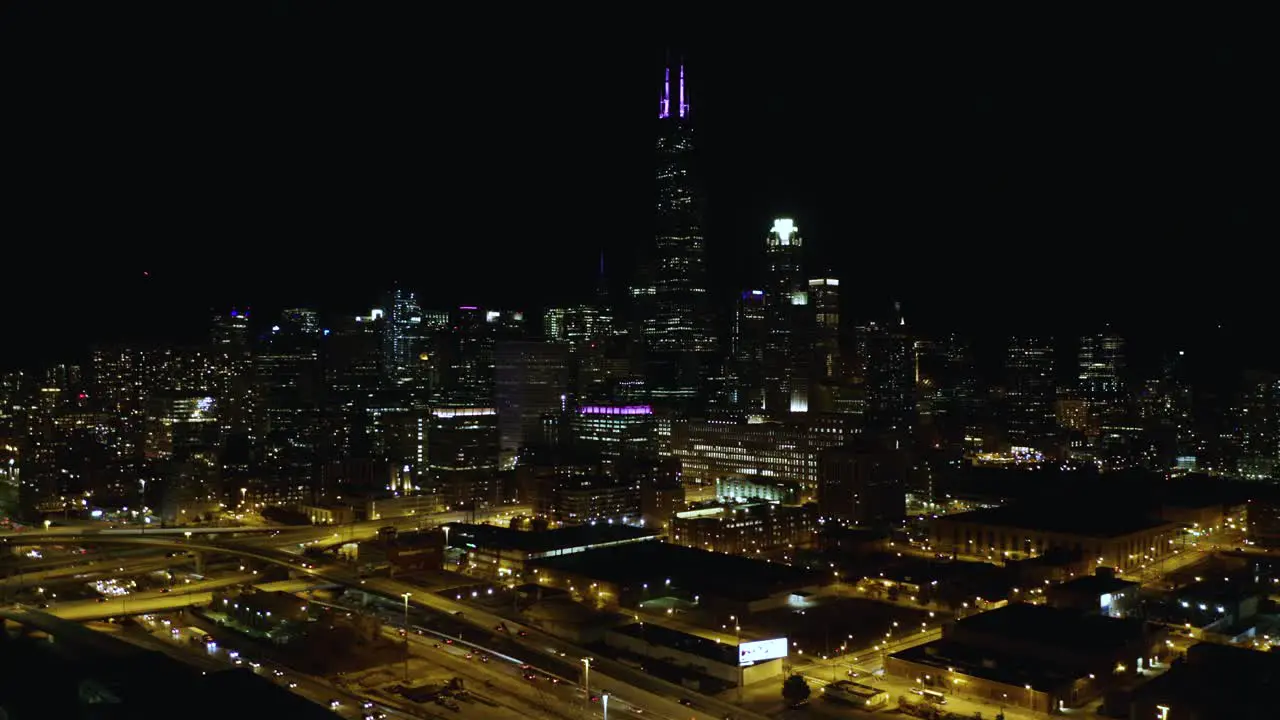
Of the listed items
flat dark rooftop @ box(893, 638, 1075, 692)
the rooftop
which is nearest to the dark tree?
flat dark rooftop @ box(893, 638, 1075, 692)

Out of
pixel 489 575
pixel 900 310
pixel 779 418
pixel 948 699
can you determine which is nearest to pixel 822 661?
pixel 948 699

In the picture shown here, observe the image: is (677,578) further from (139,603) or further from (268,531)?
(268,531)

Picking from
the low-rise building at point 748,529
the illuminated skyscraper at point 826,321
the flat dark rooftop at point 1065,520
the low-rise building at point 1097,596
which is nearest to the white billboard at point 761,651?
the low-rise building at point 1097,596

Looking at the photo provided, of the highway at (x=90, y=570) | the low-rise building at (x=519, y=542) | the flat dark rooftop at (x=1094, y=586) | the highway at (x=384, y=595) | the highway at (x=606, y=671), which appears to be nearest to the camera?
the highway at (x=606, y=671)

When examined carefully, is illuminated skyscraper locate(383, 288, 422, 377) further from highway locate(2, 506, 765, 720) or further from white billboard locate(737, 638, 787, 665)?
white billboard locate(737, 638, 787, 665)

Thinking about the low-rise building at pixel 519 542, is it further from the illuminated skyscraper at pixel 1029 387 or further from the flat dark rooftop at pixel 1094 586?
the illuminated skyscraper at pixel 1029 387

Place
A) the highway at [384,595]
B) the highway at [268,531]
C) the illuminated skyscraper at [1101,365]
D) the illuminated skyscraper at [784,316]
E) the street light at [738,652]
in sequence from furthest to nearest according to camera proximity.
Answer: the illuminated skyscraper at [1101,365] → the illuminated skyscraper at [784,316] → the highway at [268,531] → the street light at [738,652] → the highway at [384,595]

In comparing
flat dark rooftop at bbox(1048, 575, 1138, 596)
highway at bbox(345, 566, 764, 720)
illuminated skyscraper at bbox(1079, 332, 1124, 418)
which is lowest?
highway at bbox(345, 566, 764, 720)

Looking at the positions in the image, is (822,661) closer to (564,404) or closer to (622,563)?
(622,563)
